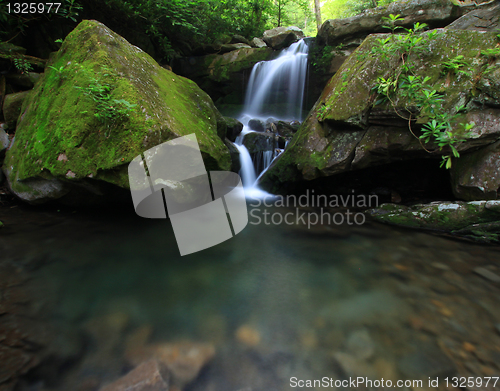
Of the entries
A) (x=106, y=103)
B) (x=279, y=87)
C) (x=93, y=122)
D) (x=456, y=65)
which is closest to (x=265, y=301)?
(x=106, y=103)

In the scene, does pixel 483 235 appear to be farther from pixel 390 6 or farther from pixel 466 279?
pixel 390 6

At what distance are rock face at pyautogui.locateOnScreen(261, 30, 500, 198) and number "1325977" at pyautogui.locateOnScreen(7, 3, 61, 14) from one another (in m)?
5.60

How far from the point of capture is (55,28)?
20.0 feet

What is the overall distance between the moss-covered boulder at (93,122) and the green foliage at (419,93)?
2.85 meters

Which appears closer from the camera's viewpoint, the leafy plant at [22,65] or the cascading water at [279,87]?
the leafy plant at [22,65]

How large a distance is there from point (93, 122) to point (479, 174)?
5566 mm

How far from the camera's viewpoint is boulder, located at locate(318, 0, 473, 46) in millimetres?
7062

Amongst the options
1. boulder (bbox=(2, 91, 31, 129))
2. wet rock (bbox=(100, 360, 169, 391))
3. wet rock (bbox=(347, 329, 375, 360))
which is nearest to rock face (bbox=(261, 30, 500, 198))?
wet rock (bbox=(347, 329, 375, 360))

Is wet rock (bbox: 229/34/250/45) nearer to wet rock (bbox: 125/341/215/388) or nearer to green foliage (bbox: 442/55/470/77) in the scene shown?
green foliage (bbox: 442/55/470/77)

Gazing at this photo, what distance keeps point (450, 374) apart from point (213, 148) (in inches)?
145

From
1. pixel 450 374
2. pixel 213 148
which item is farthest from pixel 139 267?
pixel 450 374

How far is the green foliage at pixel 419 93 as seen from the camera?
3.62 meters

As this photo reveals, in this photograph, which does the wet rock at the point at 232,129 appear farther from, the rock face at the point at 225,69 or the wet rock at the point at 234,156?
the rock face at the point at 225,69

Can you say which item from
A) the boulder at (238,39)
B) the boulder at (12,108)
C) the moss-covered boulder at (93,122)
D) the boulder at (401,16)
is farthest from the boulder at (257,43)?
the boulder at (12,108)
